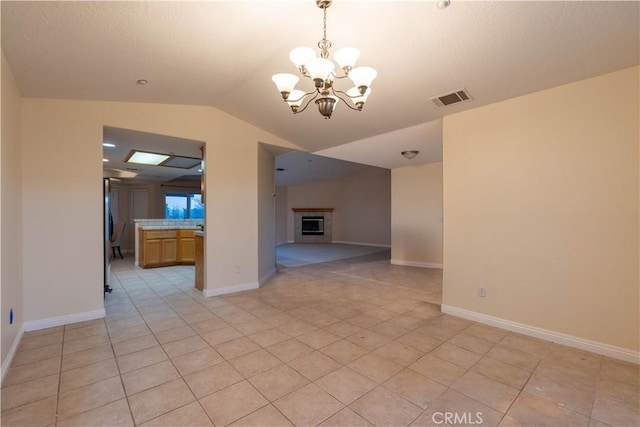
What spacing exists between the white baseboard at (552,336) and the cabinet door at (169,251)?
18.3 feet

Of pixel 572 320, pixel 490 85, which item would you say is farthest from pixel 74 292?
pixel 572 320

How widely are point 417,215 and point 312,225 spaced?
5.80 meters

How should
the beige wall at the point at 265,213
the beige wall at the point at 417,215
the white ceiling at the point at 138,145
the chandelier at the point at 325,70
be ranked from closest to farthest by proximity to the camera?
the chandelier at the point at 325,70, the white ceiling at the point at 138,145, the beige wall at the point at 265,213, the beige wall at the point at 417,215

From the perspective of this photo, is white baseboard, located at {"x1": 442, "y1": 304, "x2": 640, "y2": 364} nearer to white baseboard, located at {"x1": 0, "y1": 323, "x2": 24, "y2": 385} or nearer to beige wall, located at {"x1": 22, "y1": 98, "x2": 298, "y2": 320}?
white baseboard, located at {"x1": 0, "y1": 323, "x2": 24, "y2": 385}

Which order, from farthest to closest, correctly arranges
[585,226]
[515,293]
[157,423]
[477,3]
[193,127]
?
1. [193,127]
2. [515,293]
3. [585,226]
4. [477,3]
5. [157,423]

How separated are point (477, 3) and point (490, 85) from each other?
3.46 feet

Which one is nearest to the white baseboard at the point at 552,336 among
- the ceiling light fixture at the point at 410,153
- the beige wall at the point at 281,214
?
the ceiling light fixture at the point at 410,153

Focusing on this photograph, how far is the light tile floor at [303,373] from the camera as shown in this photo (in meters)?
1.68

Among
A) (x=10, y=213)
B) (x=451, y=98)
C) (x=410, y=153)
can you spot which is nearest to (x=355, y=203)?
(x=410, y=153)

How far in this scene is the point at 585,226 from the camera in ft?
8.12

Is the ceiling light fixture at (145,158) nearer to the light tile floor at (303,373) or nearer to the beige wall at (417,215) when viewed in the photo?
the light tile floor at (303,373)

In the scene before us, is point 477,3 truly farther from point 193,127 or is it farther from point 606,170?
point 193,127

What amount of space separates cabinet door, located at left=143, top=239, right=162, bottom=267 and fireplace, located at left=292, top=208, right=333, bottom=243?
6174 millimetres

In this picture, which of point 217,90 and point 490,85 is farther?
point 217,90
